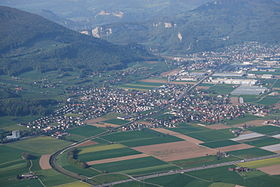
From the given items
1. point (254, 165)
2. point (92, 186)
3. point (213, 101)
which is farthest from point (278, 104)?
point (92, 186)

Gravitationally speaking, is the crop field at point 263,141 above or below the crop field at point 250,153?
above

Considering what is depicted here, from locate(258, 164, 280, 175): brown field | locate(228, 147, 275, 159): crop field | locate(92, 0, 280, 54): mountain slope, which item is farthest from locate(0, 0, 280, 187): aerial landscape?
locate(92, 0, 280, 54): mountain slope

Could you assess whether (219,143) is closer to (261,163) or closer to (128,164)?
(261,163)

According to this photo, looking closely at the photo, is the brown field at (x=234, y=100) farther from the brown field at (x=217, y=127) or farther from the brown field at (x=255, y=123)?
the brown field at (x=217, y=127)

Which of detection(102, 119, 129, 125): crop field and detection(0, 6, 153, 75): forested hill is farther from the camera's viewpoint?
detection(0, 6, 153, 75): forested hill

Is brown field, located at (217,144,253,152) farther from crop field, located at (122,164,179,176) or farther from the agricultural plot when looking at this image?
crop field, located at (122,164,179,176)

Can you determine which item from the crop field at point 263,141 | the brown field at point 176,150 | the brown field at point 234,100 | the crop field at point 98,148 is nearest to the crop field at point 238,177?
the brown field at point 176,150

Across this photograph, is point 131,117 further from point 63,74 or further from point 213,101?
point 63,74
